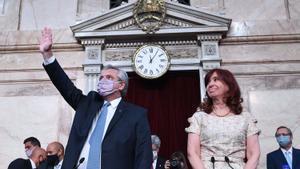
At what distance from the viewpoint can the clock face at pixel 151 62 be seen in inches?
304

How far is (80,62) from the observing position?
313 inches

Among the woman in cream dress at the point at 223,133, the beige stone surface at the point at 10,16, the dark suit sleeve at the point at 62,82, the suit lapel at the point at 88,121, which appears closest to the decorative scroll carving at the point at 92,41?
the beige stone surface at the point at 10,16

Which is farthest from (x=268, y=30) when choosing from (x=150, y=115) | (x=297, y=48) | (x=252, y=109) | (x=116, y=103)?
(x=116, y=103)

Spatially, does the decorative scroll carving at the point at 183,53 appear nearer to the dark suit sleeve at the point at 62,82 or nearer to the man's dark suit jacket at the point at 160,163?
the man's dark suit jacket at the point at 160,163

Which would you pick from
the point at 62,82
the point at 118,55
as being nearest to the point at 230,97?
the point at 62,82

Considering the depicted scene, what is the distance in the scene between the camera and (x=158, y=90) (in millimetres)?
7887

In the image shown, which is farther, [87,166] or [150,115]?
[150,115]

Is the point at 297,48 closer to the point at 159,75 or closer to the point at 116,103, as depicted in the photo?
the point at 159,75

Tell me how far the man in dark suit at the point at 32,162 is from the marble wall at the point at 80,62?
2591mm

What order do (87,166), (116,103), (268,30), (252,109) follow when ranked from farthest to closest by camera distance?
(268,30) → (252,109) → (116,103) → (87,166)

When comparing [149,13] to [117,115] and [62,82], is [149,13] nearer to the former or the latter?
[62,82]

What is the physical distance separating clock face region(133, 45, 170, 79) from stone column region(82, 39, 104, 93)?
0.70 metres

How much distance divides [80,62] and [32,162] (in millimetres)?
3487

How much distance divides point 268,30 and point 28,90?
189 inches
